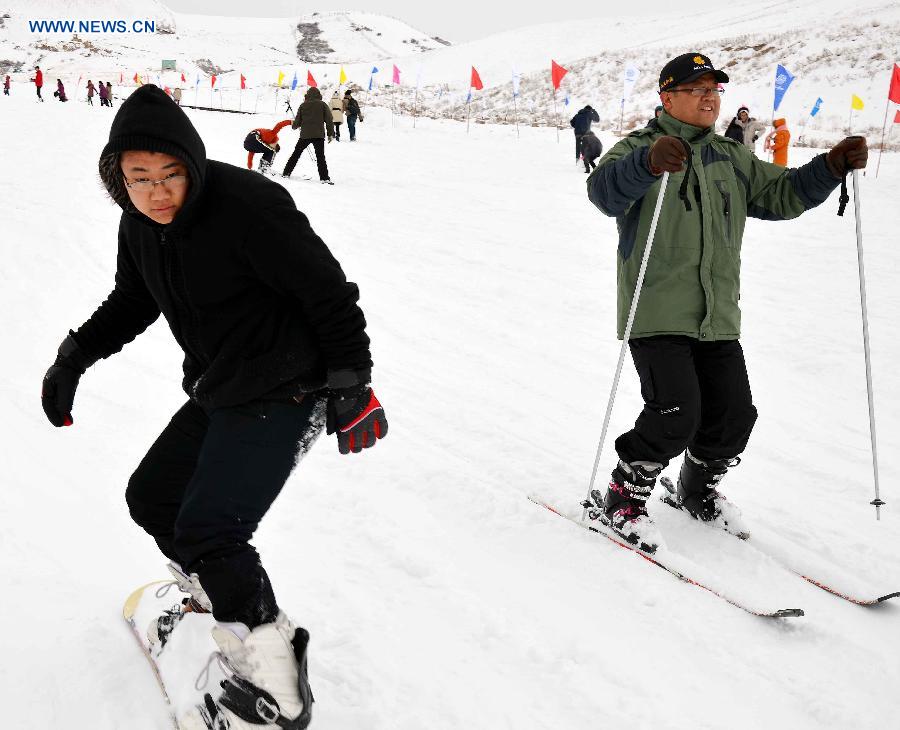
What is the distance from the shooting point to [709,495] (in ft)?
11.1

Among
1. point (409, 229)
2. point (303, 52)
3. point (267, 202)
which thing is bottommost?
point (409, 229)

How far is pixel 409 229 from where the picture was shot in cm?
966

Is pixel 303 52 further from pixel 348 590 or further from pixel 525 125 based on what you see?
pixel 348 590

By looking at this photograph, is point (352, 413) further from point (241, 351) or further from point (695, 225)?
point (695, 225)

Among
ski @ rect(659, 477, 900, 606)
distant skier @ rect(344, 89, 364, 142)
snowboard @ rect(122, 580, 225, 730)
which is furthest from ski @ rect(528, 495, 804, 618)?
distant skier @ rect(344, 89, 364, 142)

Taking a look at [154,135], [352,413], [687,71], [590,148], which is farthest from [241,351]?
[590,148]

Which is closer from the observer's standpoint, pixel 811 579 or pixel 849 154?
pixel 849 154

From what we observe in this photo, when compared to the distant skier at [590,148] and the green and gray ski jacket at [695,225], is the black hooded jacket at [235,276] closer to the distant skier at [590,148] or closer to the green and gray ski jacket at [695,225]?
the green and gray ski jacket at [695,225]

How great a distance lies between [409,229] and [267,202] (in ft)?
25.9

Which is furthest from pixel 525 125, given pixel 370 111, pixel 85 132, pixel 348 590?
pixel 348 590

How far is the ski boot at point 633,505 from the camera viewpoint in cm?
313

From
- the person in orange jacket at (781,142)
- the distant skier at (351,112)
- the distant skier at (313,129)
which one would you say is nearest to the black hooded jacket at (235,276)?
the person in orange jacket at (781,142)

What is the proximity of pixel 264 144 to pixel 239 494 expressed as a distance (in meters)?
11.4

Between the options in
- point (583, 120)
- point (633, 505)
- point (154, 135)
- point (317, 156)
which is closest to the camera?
point (154, 135)
